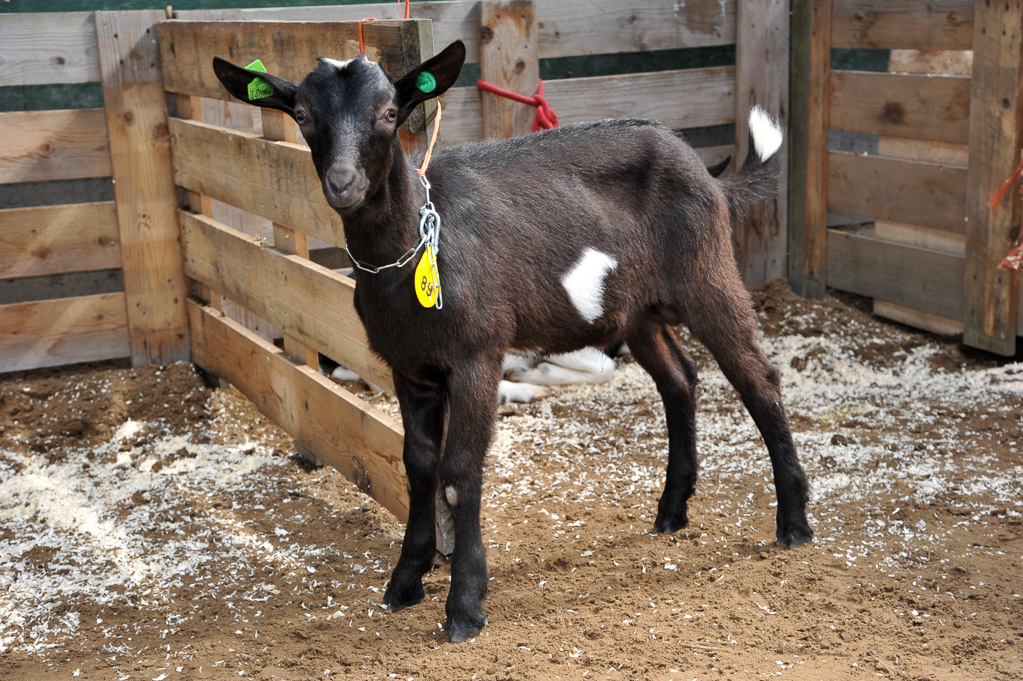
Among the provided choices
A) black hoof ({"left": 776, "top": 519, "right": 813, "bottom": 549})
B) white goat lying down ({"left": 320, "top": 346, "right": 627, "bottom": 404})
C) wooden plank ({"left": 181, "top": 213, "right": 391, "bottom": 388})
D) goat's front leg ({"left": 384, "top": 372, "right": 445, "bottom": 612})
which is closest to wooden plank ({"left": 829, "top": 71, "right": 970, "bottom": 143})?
white goat lying down ({"left": 320, "top": 346, "right": 627, "bottom": 404})

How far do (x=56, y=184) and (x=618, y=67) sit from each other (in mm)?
3145

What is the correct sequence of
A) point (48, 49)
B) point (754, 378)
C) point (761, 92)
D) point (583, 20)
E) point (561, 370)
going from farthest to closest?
point (761, 92) < point (583, 20) < point (561, 370) < point (48, 49) < point (754, 378)

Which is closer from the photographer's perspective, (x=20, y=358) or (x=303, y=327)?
(x=303, y=327)

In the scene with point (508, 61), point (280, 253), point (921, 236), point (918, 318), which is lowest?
point (918, 318)

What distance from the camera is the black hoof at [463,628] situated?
295 centimetres

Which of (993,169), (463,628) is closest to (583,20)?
(993,169)

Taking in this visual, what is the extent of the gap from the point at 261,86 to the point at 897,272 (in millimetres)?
4025

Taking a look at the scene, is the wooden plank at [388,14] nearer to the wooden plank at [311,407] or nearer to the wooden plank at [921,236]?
the wooden plank at [311,407]

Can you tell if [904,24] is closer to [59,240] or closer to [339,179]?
[339,179]

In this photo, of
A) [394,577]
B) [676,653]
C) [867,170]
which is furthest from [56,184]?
[867,170]

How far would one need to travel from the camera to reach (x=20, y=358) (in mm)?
4922

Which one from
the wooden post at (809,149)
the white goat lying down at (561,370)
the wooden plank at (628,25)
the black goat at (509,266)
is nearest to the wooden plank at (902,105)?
the wooden post at (809,149)

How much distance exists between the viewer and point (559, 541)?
3.58 metres

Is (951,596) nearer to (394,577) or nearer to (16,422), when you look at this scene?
(394,577)
